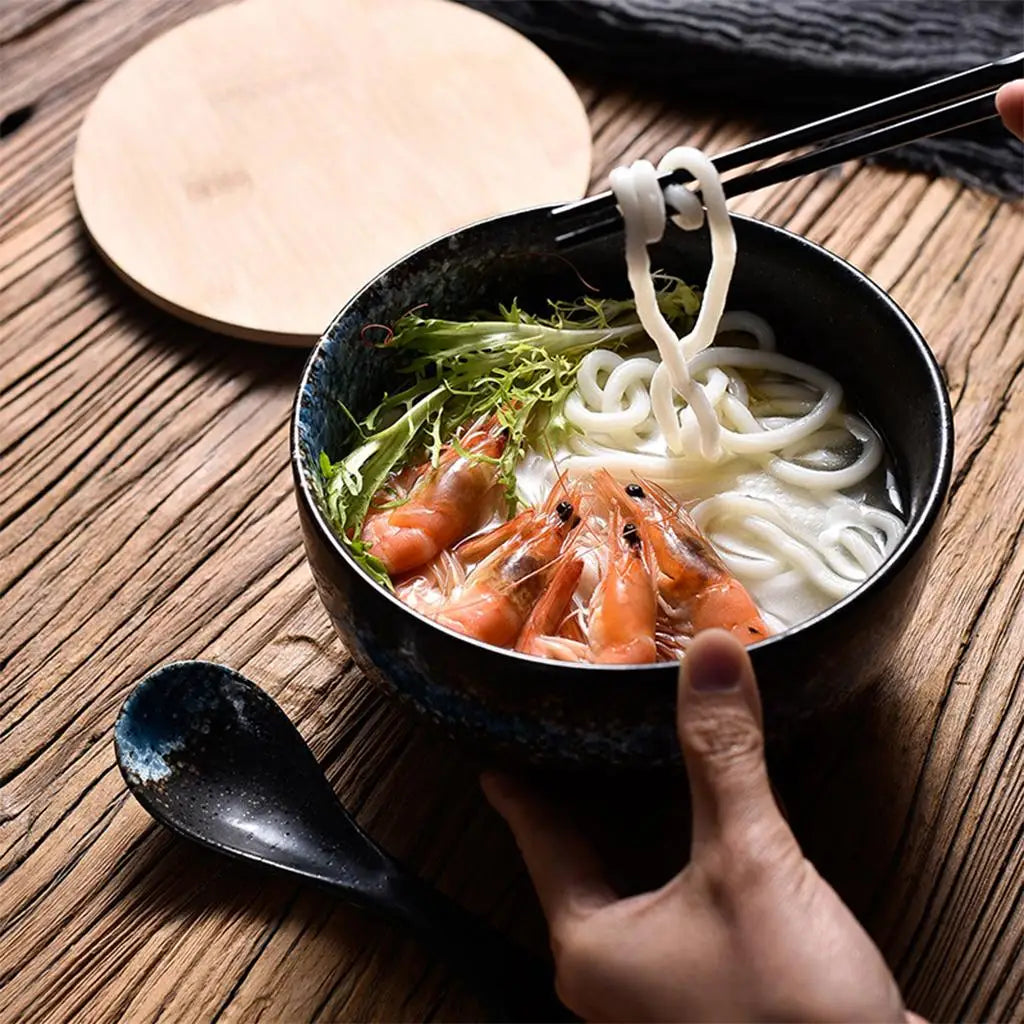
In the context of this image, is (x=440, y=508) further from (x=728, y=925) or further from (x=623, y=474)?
(x=728, y=925)

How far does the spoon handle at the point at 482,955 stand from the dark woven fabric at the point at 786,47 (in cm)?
155

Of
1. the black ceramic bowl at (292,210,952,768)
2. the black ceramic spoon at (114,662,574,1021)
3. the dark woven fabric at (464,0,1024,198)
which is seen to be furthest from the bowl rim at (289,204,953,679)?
the dark woven fabric at (464,0,1024,198)

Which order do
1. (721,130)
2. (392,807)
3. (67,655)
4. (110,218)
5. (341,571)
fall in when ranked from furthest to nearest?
(721,130)
(110,218)
(67,655)
(392,807)
(341,571)

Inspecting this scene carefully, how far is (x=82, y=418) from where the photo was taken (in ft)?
6.04

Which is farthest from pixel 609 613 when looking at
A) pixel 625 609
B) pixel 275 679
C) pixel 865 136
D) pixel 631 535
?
pixel 865 136

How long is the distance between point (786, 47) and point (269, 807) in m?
1.67

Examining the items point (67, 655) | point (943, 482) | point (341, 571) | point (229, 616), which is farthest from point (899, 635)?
point (67, 655)

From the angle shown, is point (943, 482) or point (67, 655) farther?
point (67, 655)

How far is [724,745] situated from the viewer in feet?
3.34

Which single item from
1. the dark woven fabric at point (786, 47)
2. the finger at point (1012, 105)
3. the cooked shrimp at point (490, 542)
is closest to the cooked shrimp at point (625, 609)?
the cooked shrimp at point (490, 542)

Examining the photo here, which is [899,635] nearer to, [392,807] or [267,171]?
[392,807]

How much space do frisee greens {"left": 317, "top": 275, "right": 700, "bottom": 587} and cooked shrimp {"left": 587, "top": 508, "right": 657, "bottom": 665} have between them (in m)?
0.19

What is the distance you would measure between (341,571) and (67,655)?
20.6 inches

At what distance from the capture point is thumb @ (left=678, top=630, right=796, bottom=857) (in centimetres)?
101
